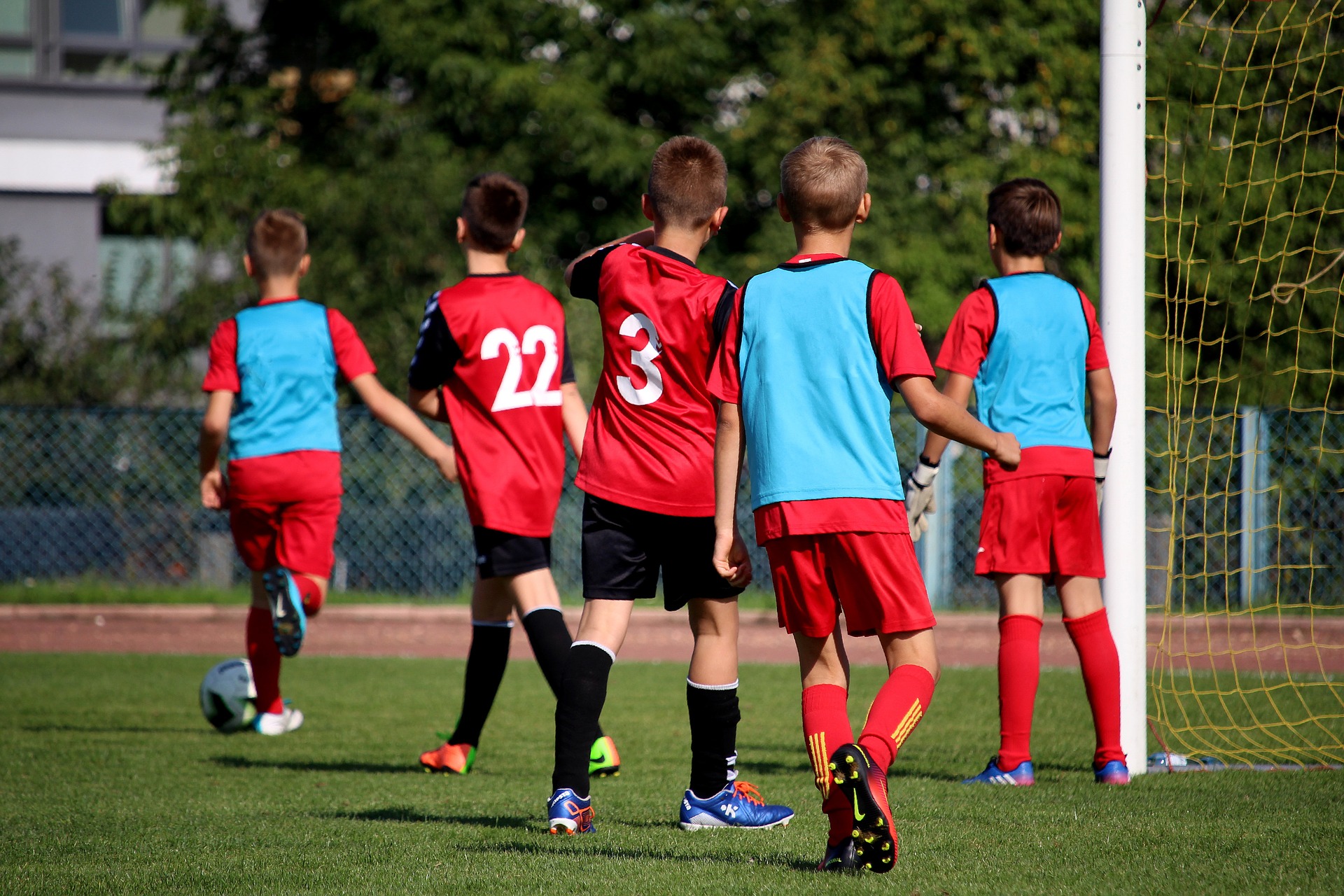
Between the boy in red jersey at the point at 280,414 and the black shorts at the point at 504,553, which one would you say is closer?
the black shorts at the point at 504,553

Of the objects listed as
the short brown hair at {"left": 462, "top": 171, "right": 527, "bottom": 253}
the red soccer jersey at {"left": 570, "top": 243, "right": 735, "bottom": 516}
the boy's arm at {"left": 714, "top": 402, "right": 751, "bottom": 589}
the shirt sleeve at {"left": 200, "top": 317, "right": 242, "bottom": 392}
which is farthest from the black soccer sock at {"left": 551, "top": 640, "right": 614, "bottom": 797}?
the shirt sleeve at {"left": 200, "top": 317, "right": 242, "bottom": 392}

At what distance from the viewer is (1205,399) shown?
12516 mm

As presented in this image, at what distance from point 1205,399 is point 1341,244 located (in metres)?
3.15

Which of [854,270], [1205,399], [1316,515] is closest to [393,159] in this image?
[1205,399]

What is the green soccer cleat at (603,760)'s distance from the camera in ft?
15.4

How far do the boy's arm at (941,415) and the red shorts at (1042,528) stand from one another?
132cm

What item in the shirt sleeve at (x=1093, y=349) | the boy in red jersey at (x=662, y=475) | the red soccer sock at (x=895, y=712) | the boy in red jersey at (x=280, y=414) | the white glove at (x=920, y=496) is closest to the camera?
the red soccer sock at (x=895, y=712)

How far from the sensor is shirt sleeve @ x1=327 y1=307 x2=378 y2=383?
214 inches

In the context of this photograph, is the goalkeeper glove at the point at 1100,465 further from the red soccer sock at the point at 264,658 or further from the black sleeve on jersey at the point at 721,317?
the red soccer sock at the point at 264,658

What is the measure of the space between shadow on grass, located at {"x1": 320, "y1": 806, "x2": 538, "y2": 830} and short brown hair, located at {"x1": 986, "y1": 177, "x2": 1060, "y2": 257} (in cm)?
253

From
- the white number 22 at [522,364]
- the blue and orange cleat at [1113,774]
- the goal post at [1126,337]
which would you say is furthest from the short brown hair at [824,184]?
the blue and orange cleat at [1113,774]

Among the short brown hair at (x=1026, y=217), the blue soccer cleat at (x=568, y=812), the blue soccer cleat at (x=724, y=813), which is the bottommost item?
the blue soccer cleat at (x=724, y=813)

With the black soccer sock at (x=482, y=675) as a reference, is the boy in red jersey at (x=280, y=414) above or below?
above

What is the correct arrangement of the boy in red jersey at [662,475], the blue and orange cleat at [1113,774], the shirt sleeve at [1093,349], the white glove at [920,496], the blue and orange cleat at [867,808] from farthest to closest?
the shirt sleeve at [1093,349] < the blue and orange cleat at [1113,774] < the white glove at [920,496] < the boy in red jersey at [662,475] < the blue and orange cleat at [867,808]
